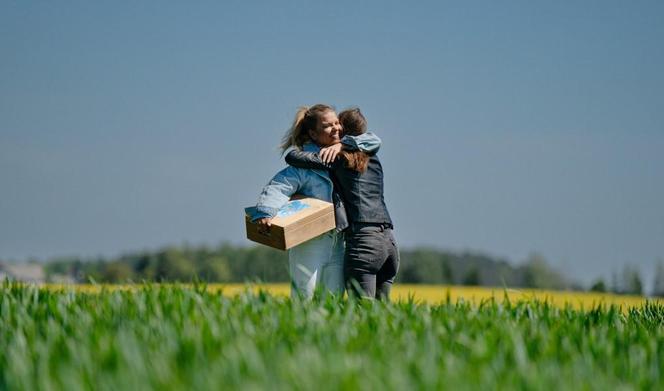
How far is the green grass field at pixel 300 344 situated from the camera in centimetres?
411

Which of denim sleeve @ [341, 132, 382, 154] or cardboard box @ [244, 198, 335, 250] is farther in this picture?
denim sleeve @ [341, 132, 382, 154]

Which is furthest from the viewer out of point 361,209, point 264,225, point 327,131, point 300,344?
point 327,131

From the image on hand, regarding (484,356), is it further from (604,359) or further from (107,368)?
(107,368)

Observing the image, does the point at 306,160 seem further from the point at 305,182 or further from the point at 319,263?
the point at 319,263

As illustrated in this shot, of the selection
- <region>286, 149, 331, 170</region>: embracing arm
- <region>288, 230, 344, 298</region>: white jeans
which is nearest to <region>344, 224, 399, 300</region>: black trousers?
<region>288, 230, 344, 298</region>: white jeans

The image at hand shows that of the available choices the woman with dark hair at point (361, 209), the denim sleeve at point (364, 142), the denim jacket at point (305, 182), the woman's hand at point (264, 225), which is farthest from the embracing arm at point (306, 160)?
the woman's hand at point (264, 225)

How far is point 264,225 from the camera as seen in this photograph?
24.9ft

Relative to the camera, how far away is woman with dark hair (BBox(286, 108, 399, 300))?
7.61 m

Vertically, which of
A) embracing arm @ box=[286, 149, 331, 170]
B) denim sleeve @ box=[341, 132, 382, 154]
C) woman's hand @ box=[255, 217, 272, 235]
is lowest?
woman's hand @ box=[255, 217, 272, 235]

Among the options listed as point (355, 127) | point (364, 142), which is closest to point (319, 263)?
point (364, 142)

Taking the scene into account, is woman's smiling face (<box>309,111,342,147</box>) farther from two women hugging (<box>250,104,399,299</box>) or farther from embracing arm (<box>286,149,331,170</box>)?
embracing arm (<box>286,149,331,170</box>)

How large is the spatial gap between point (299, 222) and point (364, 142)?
902mm

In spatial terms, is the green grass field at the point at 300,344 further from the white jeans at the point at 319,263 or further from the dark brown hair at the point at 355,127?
the dark brown hair at the point at 355,127

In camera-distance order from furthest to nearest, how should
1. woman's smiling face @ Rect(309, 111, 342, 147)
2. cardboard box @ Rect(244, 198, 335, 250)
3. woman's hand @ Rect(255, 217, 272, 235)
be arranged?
1. woman's smiling face @ Rect(309, 111, 342, 147)
2. woman's hand @ Rect(255, 217, 272, 235)
3. cardboard box @ Rect(244, 198, 335, 250)
